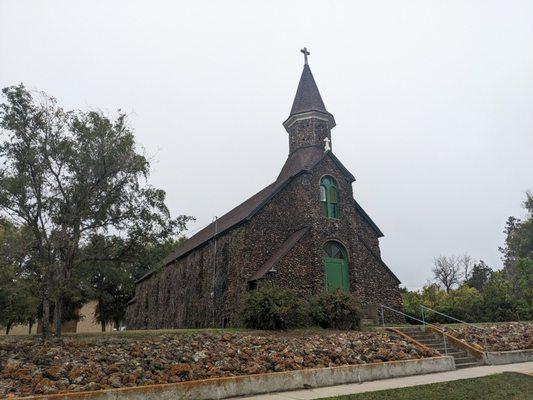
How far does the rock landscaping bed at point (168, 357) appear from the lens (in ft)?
30.8

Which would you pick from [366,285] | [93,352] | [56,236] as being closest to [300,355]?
[93,352]

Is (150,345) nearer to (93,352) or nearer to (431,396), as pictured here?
(93,352)

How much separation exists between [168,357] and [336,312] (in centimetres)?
914

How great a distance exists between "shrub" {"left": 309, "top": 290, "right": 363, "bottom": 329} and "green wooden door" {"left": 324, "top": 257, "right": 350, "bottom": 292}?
4592 mm

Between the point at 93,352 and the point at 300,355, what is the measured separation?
5635 millimetres

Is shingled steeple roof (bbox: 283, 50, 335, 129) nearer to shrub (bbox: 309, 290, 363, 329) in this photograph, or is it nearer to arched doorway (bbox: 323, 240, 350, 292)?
arched doorway (bbox: 323, 240, 350, 292)

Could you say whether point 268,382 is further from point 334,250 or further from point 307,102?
point 307,102

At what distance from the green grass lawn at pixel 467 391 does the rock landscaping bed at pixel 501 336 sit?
5369 mm

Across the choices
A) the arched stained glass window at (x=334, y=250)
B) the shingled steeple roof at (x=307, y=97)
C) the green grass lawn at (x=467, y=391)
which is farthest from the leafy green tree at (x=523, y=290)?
the shingled steeple roof at (x=307, y=97)

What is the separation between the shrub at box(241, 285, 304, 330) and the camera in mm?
17312

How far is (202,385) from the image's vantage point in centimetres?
961

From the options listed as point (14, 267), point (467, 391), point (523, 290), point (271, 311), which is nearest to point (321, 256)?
point (271, 311)

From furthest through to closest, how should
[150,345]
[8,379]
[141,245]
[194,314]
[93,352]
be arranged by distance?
[194,314] < [141,245] < [150,345] < [93,352] < [8,379]

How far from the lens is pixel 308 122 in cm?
2989
